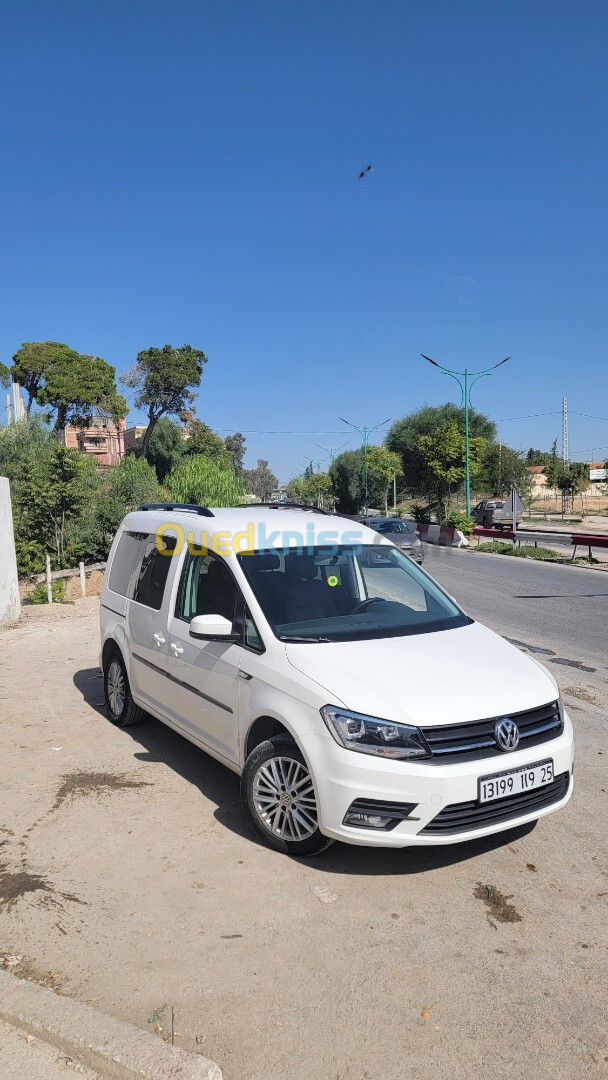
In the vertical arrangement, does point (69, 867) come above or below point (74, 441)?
below

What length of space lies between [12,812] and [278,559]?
2221mm

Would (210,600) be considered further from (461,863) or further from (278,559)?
(461,863)

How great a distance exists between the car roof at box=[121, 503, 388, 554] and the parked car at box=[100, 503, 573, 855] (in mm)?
14

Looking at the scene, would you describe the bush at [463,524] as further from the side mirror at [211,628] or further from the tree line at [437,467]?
the side mirror at [211,628]

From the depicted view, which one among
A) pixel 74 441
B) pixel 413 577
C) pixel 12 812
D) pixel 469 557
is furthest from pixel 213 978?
pixel 74 441

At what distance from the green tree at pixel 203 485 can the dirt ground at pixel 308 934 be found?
1309 inches

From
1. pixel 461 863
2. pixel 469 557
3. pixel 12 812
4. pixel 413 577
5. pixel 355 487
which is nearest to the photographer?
pixel 461 863

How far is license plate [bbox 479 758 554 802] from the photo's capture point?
3475mm

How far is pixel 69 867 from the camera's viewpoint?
388 centimetres

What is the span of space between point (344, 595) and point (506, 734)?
5.01 ft

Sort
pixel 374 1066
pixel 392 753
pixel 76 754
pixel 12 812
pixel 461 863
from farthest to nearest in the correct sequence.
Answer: pixel 76 754 < pixel 12 812 < pixel 461 863 < pixel 392 753 < pixel 374 1066

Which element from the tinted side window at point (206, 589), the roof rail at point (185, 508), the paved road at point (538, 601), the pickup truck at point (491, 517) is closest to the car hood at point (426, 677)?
the tinted side window at point (206, 589)

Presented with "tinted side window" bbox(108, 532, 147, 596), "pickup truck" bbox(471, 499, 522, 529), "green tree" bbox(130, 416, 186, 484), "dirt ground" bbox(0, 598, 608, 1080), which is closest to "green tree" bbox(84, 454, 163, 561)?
"tinted side window" bbox(108, 532, 147, 596)

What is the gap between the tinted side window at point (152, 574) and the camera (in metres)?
5.42
